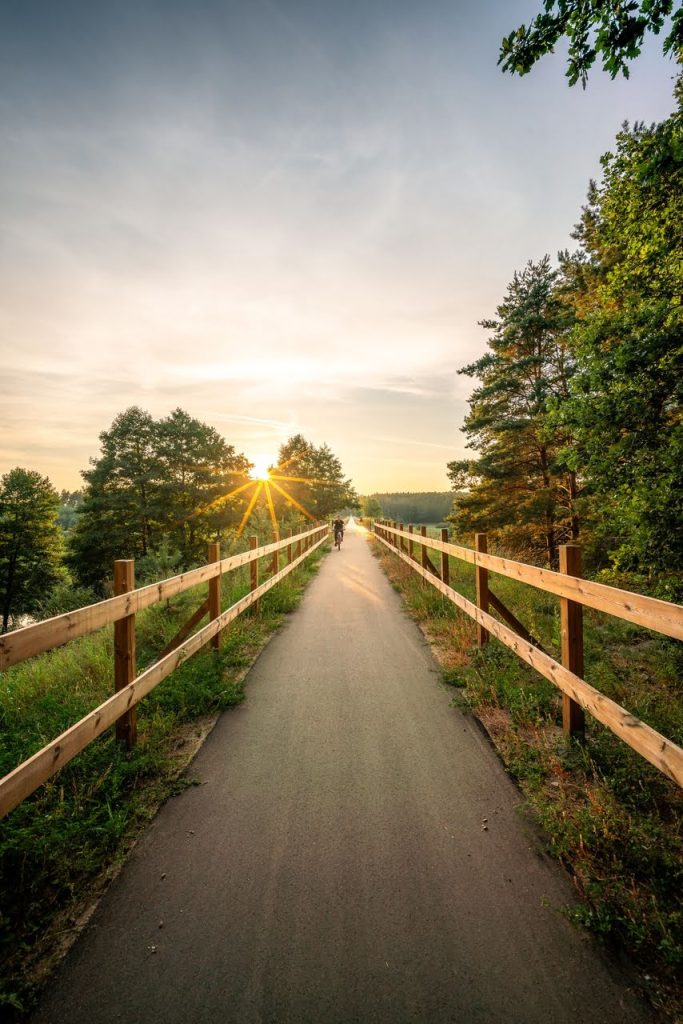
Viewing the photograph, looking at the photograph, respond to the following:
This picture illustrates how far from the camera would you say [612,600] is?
2707mm

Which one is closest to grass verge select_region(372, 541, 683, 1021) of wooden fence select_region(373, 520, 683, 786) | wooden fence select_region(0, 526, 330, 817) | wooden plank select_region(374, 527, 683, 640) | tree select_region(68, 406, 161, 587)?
wooden fence select_region(373, 520, 683, 786)

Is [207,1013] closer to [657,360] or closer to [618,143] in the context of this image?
[657,360]

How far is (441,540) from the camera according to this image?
7.30 metres

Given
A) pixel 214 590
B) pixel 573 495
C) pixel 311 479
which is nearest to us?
pixel 214 590

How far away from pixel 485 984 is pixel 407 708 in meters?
2.65

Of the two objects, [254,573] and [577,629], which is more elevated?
[577,629]

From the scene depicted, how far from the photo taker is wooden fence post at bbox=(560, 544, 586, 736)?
3.41m

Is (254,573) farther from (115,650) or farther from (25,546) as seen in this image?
(25,546)

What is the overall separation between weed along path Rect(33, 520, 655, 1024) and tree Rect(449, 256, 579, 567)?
13.4 metres

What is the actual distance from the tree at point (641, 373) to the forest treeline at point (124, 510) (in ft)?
80.0

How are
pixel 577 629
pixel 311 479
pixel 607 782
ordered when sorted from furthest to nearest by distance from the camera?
1. pixel 311 479
2. pixel 577 629
3. pixel 607 782

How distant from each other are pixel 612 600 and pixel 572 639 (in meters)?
0.86

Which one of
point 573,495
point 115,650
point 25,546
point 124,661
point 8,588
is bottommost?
point 8,588

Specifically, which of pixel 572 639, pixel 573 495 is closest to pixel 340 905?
pixel 572 639
